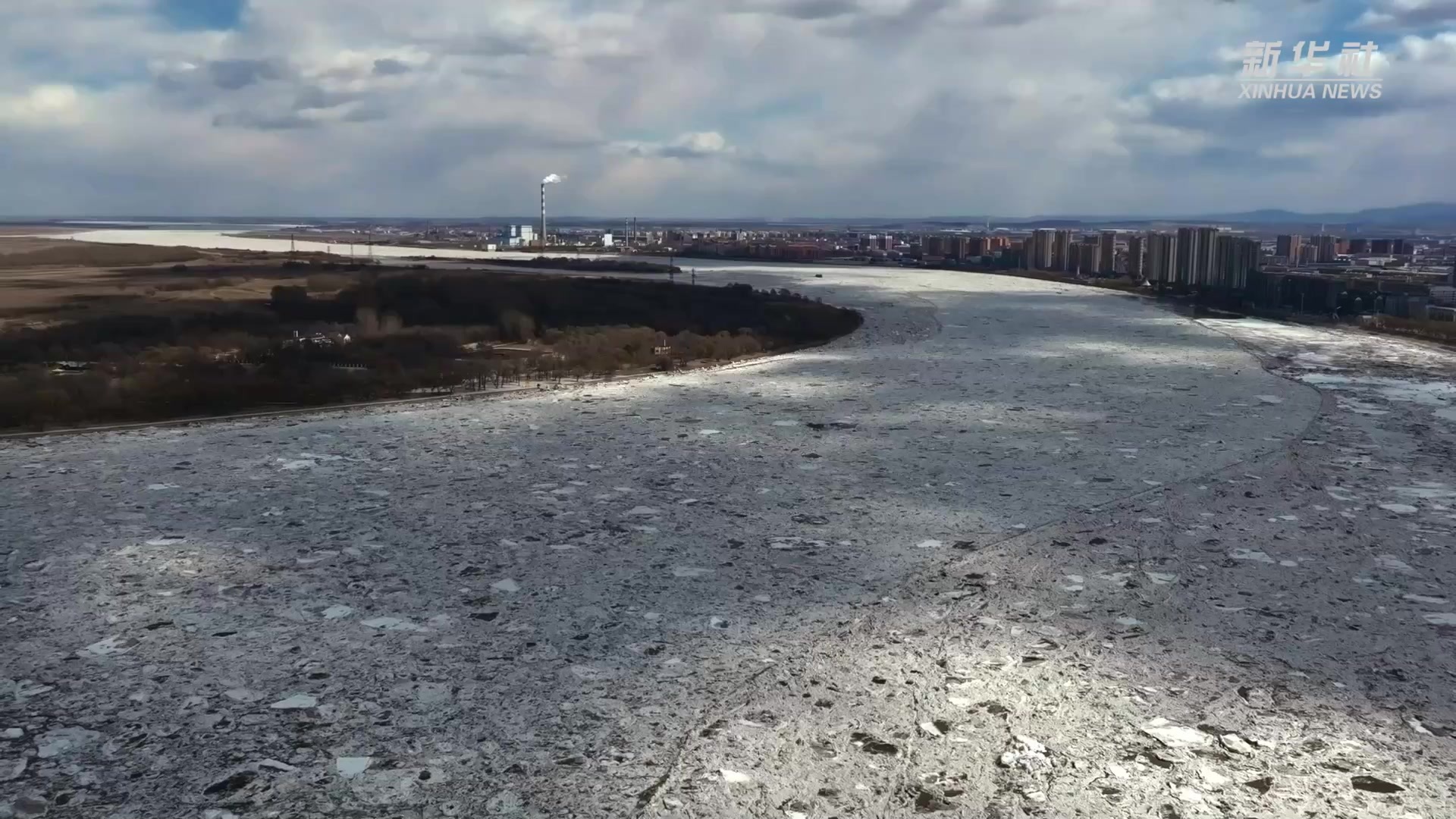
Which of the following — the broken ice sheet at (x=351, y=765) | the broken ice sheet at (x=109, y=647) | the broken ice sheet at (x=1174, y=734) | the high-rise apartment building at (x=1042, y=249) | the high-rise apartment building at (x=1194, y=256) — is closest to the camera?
the broken ice sheet at (x=351, y=765)

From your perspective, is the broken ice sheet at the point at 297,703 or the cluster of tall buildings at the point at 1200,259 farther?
the cluster of tall buildings at the point at 1200,259

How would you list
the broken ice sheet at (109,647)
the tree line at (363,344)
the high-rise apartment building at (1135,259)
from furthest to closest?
the high-rise apartment building at (1135,259) → the tree line at (363,344) → the broken ice sheet at (109,647)

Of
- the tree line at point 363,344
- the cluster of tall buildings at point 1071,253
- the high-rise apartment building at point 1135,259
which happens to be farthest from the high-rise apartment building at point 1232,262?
the tree line at point 363,344

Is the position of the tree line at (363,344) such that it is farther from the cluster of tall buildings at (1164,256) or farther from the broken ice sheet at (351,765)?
the cluster of tall buildings at (1164,256)

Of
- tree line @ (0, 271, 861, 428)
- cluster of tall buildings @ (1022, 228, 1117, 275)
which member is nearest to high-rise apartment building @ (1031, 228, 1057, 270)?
cluster of tall buildings @ (1022, 228, 1117, 275)

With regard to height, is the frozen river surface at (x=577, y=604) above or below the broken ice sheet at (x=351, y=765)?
above

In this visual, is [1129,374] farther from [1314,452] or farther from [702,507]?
[702,507]
